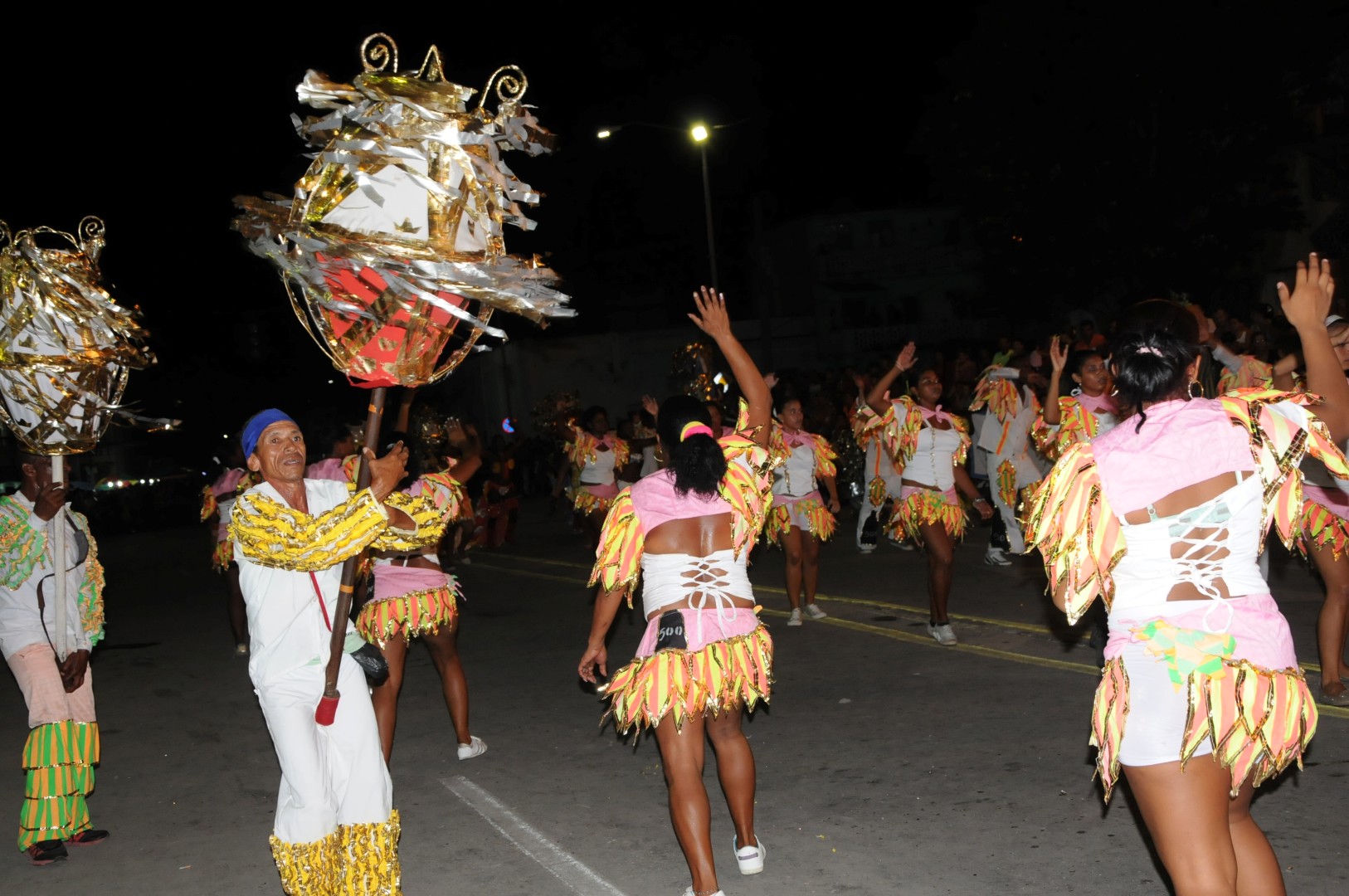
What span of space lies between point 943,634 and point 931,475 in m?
1.16

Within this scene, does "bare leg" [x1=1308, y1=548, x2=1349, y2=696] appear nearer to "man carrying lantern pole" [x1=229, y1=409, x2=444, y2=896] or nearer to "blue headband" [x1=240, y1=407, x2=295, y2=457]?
"man carrying lantern pole" [x1=229, y1=409, x2=444, y2=896]

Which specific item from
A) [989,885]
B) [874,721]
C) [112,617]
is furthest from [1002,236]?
[989,885]

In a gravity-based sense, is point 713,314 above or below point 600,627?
above

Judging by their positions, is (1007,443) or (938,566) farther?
(1007,443)

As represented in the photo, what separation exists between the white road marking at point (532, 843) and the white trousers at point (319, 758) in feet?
3.28

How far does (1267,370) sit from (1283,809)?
3922mm

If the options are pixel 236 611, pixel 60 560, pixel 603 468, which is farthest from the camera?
pixel 603 468

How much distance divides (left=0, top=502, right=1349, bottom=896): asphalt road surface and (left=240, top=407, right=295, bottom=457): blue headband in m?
1.96

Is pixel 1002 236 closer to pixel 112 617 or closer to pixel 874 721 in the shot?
pixel 112 617

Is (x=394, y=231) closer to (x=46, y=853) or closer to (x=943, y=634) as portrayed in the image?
(x=46, y=853)

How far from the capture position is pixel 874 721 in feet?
23.6

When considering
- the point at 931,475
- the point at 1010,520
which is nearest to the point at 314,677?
the point at 931,475

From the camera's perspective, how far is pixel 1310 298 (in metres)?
3.75

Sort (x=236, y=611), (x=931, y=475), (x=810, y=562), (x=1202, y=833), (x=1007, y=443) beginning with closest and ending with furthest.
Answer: (x=1202, y=833), (x=931, y=475), (x=810, y=562), (x=236, y=611), (x=1007, y=443)
